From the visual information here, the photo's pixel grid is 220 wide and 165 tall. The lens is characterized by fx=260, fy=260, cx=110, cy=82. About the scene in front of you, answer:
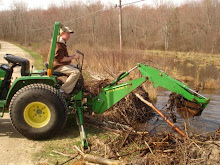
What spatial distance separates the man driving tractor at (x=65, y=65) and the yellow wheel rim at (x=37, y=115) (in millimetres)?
→ 527

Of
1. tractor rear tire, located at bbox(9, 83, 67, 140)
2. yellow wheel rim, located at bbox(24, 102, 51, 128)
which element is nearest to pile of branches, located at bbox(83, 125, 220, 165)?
tractor rear tire, located at bbox(9, 83, 67, 140)

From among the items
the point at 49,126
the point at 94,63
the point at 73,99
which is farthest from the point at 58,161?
the point at 94,63

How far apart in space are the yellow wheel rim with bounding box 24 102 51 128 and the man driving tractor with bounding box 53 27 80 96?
53cm

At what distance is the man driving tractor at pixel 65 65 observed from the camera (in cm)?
543

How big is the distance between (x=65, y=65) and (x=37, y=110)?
3.66 ft

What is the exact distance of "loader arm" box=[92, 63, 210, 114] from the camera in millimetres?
5059

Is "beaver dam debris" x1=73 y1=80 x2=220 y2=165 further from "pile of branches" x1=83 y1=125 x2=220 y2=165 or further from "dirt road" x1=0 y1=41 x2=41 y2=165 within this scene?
"dirt road" x1=0 y1=41 x2=41 y2=165

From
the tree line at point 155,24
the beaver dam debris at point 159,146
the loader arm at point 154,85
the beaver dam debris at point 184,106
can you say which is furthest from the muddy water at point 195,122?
the tree line at point 155,24

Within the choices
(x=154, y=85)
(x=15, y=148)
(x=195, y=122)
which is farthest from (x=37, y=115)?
(x=195, y=122)

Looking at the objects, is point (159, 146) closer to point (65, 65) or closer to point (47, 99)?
point (47, 99)

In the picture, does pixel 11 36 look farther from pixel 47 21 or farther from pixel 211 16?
pixel 211 16

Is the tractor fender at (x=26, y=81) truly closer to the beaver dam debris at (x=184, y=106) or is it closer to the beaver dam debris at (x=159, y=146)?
the beaver dam debris at (x=159, y=146)

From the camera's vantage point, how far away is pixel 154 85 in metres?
5.23

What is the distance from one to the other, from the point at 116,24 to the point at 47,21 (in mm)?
15537
